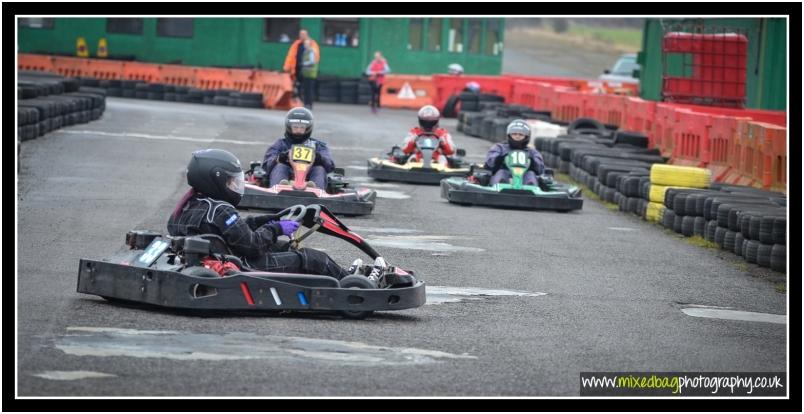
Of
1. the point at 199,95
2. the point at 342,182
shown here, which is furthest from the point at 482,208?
the point at 199,95

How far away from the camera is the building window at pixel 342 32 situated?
35.3 meters

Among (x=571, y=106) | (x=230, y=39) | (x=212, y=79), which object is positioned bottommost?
(x=571, y=106)

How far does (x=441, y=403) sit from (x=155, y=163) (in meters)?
12.0

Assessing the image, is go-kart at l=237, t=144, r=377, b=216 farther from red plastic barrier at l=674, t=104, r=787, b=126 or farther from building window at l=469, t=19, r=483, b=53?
building window at l=469, t=19, r=483, b=53

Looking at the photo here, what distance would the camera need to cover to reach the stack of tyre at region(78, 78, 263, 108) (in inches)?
1215

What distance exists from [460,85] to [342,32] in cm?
413

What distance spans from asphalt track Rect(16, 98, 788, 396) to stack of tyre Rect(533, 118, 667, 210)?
1.40 feet

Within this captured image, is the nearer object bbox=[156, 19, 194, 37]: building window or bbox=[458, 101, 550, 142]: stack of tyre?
bbox=[458, 101, 550, 142]: stack of tyre

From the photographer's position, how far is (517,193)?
14.9 m

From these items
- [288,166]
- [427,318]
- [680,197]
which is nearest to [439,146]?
[288,166]

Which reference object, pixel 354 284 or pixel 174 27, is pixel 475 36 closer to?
pixel 174 27

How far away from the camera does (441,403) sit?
19.4 feet

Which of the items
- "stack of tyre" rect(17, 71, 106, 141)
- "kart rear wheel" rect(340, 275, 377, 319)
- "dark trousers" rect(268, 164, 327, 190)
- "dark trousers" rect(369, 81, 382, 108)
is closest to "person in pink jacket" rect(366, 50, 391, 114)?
"dark trousers" rect(369, 81, 382, 108)

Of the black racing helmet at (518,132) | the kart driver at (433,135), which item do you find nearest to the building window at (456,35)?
the kart driver at (433,135)
